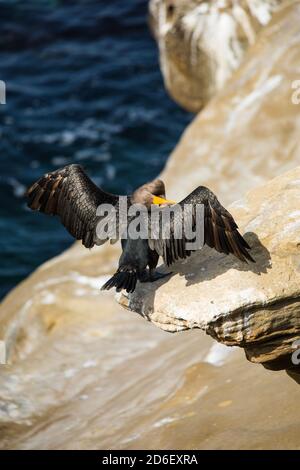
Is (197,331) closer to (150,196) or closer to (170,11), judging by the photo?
(150,196)

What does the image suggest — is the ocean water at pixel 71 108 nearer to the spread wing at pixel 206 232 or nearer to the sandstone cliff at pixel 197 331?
the sandstone cliff at pixel 197 331

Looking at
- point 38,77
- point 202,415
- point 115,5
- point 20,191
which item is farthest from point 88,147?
point 202,415

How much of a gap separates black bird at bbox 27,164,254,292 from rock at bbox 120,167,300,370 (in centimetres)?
16

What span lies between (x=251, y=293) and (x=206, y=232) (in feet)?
2.20

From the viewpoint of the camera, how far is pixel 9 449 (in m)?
9.30

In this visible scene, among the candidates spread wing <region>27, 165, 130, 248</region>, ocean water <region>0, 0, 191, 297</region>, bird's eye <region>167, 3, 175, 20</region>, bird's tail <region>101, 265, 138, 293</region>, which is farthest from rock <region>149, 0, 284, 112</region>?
bird's tail <region>101, 265, 138, 293</region>

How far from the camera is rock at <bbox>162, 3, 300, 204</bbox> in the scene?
12992 mm

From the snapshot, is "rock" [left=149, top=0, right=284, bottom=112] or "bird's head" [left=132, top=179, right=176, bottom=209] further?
"rock" [left=149, top=0, right=284, bottom=112]

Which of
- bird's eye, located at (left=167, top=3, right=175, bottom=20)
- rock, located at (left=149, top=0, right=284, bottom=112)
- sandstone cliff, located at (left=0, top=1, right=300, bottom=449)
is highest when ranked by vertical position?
bird's eye, located at (left=167, top=3, right=175, bottom=20)

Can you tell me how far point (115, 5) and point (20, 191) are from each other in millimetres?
9000

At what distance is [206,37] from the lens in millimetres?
16656

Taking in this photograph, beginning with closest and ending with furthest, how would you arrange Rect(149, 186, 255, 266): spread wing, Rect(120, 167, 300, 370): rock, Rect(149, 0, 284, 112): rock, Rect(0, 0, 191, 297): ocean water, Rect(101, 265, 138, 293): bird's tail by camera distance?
Rect(120, 167, 300, 370): rock, Rect(149, 186, 255, 266): spread wing, Rect(101, 265, 138, 293): bird's tail, Rect(149, 0, 284, 112): rock, Rect(0, 0, 191, 297): ocean water

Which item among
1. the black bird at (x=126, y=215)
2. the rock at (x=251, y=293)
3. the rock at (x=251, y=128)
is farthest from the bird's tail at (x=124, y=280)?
the rock at (x=251, y=128)

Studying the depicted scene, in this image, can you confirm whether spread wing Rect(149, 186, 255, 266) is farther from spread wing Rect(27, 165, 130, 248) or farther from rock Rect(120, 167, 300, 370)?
spread wing Rect(27, 165, 130, 248)
